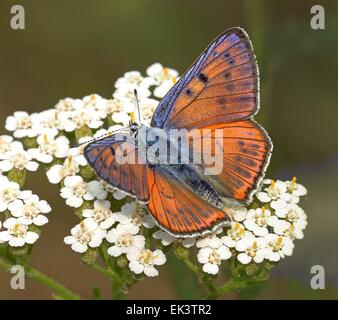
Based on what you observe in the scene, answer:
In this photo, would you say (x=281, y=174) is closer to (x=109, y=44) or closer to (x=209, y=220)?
(x=209, y=220)

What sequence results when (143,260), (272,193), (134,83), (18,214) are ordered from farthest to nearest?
(134,83) → (272,193) → (18,214) → (143,260)

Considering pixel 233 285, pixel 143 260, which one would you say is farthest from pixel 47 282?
pixel 233 285

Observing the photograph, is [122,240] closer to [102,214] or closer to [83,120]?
[102,214]

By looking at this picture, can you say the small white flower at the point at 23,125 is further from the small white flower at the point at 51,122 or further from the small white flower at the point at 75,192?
the small white flower at the point at 75,192

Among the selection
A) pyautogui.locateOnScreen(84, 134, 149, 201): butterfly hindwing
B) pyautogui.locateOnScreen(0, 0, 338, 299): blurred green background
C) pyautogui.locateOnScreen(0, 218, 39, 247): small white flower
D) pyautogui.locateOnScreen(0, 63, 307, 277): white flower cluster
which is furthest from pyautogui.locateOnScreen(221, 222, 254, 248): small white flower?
pyautogui.locateOnScreen(0, 0, 338, 299): blurred green background

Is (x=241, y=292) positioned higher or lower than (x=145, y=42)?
lower

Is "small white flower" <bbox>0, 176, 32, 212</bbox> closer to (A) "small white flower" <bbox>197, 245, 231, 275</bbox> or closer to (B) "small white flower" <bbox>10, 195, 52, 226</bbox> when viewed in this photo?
(B) "small white flower" <bbox>10, 195, 52, 226</bbox>
